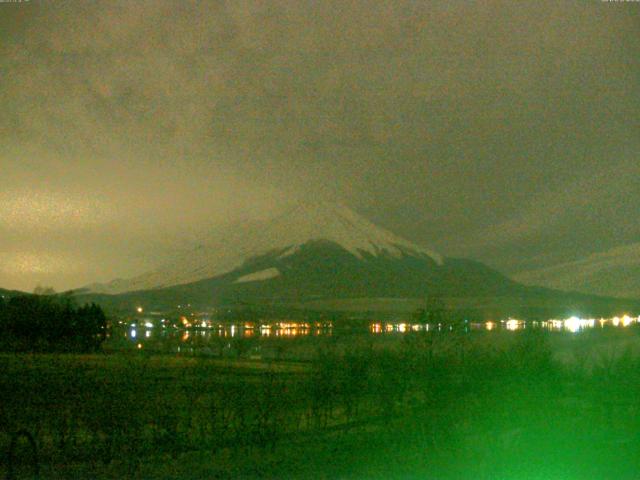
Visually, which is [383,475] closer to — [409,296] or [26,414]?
[26,414]

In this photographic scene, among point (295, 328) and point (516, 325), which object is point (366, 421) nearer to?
point (516, 325)

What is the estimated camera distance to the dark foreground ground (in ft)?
45.0

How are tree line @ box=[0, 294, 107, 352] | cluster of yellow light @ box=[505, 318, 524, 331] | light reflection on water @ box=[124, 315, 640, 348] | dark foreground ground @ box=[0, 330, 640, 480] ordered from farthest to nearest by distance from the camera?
light reflection on water @ box=[124, 315, 640, 348], tree line @ box=[0, 294, 107, 352], cluster of yellow light @ box=[505, 318, 524, 331], dark foreground ground @ box=[0, 330, 640, 480]

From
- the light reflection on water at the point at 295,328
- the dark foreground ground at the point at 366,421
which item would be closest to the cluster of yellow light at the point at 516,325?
the light reflection on water at the point at 295,328

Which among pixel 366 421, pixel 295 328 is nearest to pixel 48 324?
pixel 366 421

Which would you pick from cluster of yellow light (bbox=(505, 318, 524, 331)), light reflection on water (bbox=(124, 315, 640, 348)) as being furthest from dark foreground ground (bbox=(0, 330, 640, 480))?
light reflection on water (bbox=(124, 315, 640, 348))

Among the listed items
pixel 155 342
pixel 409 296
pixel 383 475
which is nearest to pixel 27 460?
pixel 383 475

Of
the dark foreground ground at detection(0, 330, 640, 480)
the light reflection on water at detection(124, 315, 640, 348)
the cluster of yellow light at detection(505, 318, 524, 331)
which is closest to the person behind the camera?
the dark foreground ground at detection(0, 330, 640, 480)

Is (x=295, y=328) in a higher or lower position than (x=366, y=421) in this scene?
higher

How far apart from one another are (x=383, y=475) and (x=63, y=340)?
38650 millimetres

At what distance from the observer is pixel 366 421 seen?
19578mm

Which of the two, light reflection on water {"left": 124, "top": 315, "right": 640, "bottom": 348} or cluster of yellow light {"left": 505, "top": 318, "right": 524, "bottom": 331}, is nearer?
cluster of yellow light {"left": 505, "top": 318, "right": 524, "bottom": 331}

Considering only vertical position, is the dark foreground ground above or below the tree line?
below

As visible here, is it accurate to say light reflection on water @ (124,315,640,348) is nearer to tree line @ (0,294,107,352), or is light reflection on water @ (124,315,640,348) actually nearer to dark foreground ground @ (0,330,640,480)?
tree line @ (0,294,107,352)
